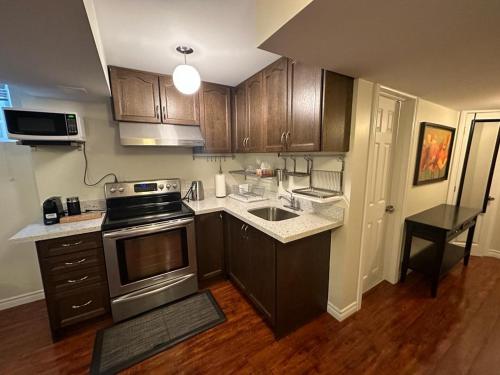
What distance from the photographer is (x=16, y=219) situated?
2.01m

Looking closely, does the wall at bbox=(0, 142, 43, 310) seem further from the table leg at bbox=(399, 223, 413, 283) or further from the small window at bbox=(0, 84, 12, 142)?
the table leg at bbox=(399, 223, 413, 283)

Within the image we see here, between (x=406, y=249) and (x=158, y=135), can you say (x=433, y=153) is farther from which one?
(x=158, y=135)

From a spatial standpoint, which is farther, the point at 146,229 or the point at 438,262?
the point at 438,262

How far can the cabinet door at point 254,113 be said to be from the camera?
210cm

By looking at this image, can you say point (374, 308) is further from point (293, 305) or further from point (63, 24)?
point (63, 24)

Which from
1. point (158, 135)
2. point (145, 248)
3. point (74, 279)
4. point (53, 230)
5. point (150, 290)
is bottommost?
point (150, 290)

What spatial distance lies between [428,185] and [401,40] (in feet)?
7.24

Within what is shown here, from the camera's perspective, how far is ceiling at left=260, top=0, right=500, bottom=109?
0.79 metres

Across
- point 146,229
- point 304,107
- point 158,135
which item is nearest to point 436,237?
point 304,107

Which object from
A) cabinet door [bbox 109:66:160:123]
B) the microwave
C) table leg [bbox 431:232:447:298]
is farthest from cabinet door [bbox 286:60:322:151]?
the microwave

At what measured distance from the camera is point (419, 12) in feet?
2.63

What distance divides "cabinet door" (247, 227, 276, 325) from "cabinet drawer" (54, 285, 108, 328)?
1.35 m

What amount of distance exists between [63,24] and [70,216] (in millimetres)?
1622

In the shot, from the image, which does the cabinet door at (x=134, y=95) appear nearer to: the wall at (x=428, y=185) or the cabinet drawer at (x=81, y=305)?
the cabinet drawer at (x=81, y=305)
